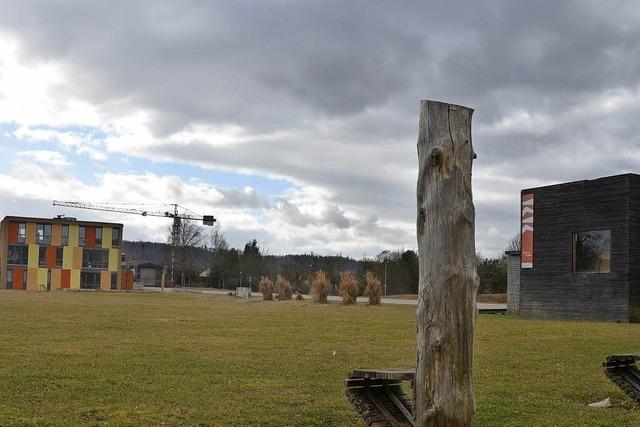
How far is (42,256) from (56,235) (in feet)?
8.55

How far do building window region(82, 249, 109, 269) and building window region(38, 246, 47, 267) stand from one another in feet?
12.9

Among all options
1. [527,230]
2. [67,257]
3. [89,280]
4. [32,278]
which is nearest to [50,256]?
[67,257]

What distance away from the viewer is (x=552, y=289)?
92.2ft

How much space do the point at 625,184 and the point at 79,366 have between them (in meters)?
20.4

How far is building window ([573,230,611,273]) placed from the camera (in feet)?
85.8

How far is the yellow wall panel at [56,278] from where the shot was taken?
7712 centimetres

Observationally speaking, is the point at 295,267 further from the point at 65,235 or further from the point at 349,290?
the point at 349,290

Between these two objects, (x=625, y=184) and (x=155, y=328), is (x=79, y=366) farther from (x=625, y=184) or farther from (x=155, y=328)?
(x=625, y=184)

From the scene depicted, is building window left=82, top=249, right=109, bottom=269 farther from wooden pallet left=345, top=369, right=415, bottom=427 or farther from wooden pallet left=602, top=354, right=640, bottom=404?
wooden pallet left=345, top=369, right=415, bottom=427

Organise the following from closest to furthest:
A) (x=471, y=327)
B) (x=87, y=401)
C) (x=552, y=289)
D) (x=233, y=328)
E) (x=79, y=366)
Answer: (x=471, y=327)
(x=87, y=401)
(x=79, y=366)
(x=233, y=328)
(x=552, y=289)

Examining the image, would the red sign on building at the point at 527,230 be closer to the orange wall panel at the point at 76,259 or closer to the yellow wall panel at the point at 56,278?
the yellow wall panel at the point at 56,278

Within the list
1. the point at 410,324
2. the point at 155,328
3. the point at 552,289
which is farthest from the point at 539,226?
the point at 155,328

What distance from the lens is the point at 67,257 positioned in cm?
7856

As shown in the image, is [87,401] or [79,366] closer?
[87,401]
